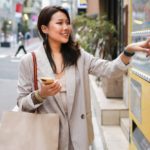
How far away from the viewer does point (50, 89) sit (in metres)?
2.66

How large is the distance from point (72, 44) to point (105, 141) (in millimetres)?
2934

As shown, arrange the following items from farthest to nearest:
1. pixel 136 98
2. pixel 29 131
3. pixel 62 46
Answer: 1. pixel 136 98
2. pixel 62 46
3. pixel 29 131

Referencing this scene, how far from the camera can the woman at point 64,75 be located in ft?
9.46

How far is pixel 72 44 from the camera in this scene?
3035mm

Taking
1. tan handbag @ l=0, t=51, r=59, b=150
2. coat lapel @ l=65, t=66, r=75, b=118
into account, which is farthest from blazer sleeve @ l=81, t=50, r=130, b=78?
tan handbag @ l=0, t=51, r=59, b=150

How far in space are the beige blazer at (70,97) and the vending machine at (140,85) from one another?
0.77 ft

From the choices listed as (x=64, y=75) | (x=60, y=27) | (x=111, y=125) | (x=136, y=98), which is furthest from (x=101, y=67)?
(x=111, y=125)

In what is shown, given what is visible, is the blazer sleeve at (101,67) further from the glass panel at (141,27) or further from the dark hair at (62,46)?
the glass panel at (141,27)

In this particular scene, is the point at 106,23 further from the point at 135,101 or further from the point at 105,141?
the point at 135,101

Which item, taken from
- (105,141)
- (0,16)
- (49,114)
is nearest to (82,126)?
(49,114)

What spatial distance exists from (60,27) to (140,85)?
0.72 m

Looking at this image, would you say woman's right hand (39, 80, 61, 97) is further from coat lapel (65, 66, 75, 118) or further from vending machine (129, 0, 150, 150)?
vending machine (129, 0, 150, 150)

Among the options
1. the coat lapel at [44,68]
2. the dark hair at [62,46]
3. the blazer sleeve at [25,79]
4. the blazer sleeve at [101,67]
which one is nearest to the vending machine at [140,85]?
the blazer sleeve at [101,67]

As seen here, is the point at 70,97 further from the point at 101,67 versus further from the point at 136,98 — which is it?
the point at 136,98
